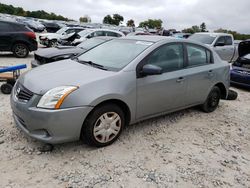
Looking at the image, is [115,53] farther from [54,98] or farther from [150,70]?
[54,98]

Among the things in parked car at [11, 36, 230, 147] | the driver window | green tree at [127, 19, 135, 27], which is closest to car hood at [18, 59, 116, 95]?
parked car at [11, 36, 230, 147]

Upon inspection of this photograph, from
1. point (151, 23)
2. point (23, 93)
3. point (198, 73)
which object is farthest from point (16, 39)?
point (151, 23)

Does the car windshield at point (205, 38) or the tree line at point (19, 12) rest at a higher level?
the tree line at point (19, 12)

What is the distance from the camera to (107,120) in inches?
135

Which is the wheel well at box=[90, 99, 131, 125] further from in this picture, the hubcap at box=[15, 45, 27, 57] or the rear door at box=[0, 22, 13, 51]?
the hubcap at box=[15, 45, 27, 57]

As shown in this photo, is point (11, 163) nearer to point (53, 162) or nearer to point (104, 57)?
point (53, 162)

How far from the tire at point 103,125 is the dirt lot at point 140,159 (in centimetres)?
14

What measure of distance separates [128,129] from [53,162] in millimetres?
1419

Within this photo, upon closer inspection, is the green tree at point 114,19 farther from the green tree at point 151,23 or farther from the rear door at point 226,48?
the rear door at point 226,48

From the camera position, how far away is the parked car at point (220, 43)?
35.2ft

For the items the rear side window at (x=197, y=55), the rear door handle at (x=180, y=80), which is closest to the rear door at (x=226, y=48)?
the rear side window at (x=197, y=55)

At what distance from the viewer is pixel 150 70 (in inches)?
142

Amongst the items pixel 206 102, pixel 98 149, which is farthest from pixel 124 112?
pixel 206 102

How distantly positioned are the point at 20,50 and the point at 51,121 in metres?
9.20
